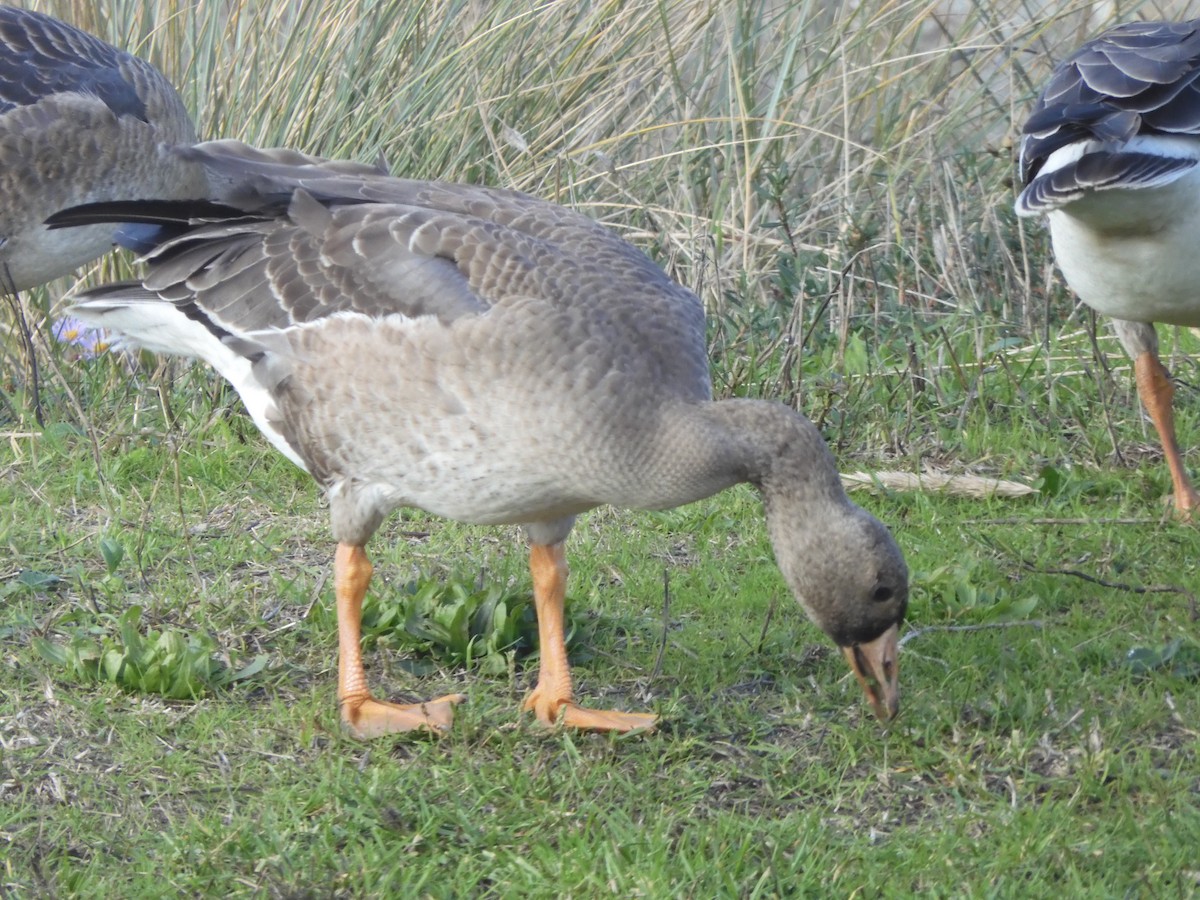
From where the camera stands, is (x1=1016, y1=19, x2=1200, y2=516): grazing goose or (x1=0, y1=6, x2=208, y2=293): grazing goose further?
(x1=0, y1=6, x2=208, y2=293): grazing goose

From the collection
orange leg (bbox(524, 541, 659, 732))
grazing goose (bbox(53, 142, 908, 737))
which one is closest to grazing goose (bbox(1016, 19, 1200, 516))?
grazing goose (bbox(53, 142, 908, 737))

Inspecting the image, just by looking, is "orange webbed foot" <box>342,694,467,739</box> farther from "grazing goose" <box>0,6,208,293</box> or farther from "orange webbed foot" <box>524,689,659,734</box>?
"grazing goose" <box>0,6,208,293</box>

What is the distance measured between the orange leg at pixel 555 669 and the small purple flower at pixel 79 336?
3.36 metres

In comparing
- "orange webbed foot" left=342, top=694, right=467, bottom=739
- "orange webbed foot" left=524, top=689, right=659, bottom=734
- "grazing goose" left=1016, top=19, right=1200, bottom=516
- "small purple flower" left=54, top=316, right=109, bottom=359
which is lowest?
"orange webbed foot" left=524, top=689, right=659, bottom=734

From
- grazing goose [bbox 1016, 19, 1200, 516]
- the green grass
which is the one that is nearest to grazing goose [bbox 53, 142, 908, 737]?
the green grass

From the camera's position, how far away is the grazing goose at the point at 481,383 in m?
3.92

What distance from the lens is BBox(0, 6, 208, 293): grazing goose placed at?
20.1 ft

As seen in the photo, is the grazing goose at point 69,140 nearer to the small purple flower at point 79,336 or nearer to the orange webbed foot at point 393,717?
the small purple flower at point 79,336

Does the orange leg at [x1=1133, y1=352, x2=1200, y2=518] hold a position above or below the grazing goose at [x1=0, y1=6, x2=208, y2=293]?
below

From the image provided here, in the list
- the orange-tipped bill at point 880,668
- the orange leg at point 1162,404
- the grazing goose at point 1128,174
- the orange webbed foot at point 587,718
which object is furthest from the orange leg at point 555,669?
the orange leg at point 1162,404

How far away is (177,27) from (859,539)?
17.2 ft

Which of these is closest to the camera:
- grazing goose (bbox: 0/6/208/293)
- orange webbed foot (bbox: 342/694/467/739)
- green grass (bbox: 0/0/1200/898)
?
green grass (bbox: 0/0/1200/898)

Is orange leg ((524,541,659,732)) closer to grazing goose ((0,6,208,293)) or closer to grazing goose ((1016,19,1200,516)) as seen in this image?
grazing goose ((1016,19,1200,516))

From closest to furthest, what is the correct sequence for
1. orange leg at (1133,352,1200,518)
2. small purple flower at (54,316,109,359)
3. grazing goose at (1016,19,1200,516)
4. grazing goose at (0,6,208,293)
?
grazing goose at (1016,19,1200,516), orange leg at (1133,352,1200,518), grazing goose at (0,6,208,293), small purple flower at (54,316,109,359)
